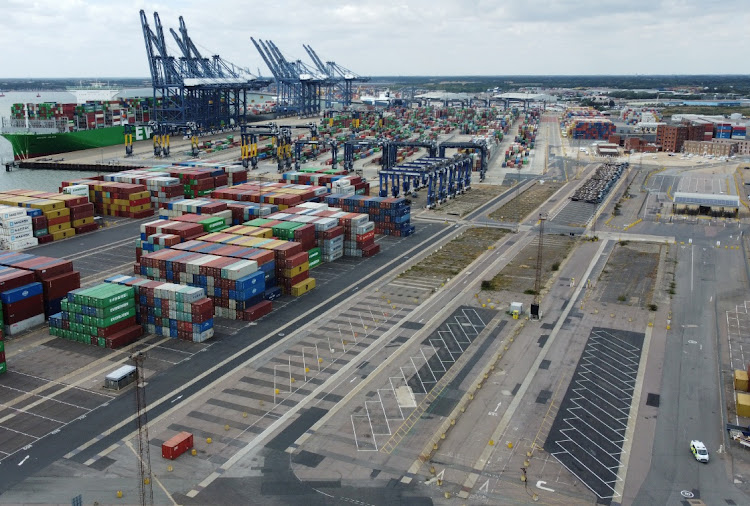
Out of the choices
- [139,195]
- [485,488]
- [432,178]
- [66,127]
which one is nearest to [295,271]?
[485,488]

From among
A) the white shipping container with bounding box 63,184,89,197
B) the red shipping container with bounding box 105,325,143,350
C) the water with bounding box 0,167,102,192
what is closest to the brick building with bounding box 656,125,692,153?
the water with bounding box 0,167,102,192

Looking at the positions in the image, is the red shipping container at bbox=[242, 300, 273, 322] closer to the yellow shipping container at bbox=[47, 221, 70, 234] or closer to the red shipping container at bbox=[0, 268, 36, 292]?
the red shipping container at bbox=[0, 268, 36, 292]

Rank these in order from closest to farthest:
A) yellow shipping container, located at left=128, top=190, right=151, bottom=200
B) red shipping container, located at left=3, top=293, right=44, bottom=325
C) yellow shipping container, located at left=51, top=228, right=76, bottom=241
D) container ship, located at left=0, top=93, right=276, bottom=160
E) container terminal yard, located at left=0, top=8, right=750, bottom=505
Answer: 1. container terminal yard, located at left=0, top=8, right=750, bottom=505
2. red shipping container, located at left=3, top=293, right=44, bottom=325
3. yellow shipping container, located at left=51, top=228, right=76, bottom=241
4. yellow shipping container, located at left=128, top=190, right=151, bottom=200
5. container ship, located at left=0, top=93, right=276, bottom=160

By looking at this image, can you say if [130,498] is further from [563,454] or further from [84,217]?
[84,217]

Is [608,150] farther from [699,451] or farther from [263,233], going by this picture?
[699,451]

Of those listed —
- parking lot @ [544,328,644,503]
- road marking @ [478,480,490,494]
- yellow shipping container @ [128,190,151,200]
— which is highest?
yellow shipping container @ [128,190,151,200]

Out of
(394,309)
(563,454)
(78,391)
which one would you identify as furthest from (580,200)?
(78,391)

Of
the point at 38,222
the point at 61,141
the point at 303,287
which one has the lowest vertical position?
the point at 303,287

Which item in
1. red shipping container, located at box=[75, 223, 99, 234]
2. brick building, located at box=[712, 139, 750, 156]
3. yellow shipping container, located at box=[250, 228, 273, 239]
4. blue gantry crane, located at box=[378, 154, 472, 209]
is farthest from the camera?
brick building, located at box=[712, 139, 750, 156]
